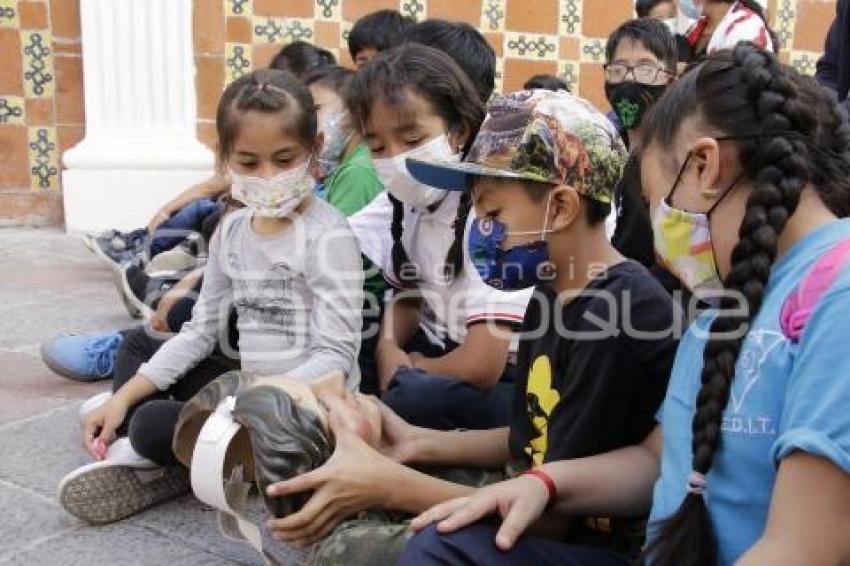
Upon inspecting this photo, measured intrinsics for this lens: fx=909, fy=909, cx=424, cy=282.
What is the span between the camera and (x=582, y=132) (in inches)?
62.5

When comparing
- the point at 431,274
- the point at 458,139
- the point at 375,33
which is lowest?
the point at 431,274

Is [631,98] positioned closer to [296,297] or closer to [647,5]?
[296,297]

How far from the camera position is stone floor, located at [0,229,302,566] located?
202cm

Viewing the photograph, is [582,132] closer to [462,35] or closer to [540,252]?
[540,252]

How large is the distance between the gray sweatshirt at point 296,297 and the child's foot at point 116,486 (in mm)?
209

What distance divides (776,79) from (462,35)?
1.82m

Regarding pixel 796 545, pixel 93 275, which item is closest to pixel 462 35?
pixel 796 545

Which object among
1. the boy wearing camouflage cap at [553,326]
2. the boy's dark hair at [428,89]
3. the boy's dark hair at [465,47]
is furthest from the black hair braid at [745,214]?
the boy's dark hair at [465,47]

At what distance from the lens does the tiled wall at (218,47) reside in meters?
5.50

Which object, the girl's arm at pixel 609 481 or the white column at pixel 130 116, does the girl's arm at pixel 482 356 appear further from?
the white column at pixel 130 116

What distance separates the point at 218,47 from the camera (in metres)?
5.69

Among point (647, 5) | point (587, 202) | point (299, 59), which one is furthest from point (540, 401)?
point (647, 5)

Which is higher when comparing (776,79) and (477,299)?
(776,79)

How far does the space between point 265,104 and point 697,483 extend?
1.37 meters
